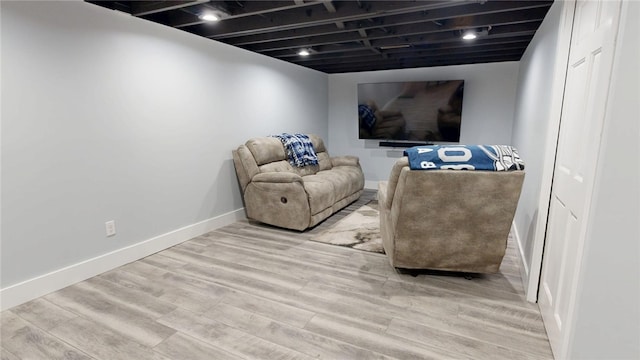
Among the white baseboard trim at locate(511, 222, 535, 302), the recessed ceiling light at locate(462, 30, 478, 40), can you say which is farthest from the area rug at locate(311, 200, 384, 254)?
the recessed ceiling light at locate(462, 30, 478, 40)

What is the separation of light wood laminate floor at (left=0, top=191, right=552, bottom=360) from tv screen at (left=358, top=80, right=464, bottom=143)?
2678mm

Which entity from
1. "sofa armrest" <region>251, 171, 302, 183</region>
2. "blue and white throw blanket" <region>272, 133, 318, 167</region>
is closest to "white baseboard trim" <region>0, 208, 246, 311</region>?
"sofa armrest" <region>251, 171, 302, 183</region>

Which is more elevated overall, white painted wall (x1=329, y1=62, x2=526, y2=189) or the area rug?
white painted wall (x1=329, y1=62, x2=526, y2=189)

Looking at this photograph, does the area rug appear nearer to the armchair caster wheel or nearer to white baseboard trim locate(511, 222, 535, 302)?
the armchair caster wheel

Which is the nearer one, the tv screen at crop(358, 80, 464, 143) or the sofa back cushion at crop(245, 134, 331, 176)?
the sofa back cushion at crop(245, 134, 331, 176)

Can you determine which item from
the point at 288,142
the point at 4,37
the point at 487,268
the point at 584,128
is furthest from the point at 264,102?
the point at 584,128

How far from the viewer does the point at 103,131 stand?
2582 millimetres

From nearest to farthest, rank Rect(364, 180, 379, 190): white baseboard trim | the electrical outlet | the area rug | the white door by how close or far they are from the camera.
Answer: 1. the white door
2. the electrical outlet
3. the area rug
4. Rect(364, 180, 379, 190): white baseboard trim

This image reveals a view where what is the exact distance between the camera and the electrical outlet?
2658 millimetres

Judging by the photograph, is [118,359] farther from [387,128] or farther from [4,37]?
[387,128]

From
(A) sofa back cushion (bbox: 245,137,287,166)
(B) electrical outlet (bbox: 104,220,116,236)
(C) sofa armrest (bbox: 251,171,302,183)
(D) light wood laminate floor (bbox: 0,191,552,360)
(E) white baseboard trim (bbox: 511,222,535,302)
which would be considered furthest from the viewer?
(A) sofa back cushion (bbox: 245,137,287,166)

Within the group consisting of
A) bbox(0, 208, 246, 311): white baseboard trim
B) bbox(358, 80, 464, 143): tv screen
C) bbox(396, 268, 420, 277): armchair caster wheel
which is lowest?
bbox(396, 268, 420, 277): armchair caster wheel

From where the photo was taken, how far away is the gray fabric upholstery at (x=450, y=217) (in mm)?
2100

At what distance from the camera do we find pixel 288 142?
14.2 ft
